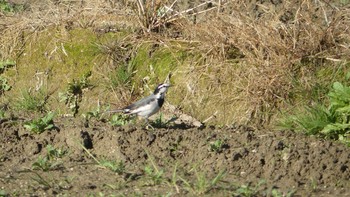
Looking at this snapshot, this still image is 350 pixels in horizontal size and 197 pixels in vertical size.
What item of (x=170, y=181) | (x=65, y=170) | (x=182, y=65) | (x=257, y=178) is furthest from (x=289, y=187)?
(x=182, y=65)

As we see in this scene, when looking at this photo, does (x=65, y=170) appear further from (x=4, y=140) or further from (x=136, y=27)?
(x=136, y=27)

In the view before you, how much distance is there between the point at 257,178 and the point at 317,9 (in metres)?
4.03

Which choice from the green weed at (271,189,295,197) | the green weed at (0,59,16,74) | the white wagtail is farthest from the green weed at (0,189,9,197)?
the green weed at (0,59,16,74)

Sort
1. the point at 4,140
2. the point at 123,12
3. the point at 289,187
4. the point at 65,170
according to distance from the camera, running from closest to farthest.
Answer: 1. the point at 289,187
2. the point at 65,170
3. the point at 4,140
4. the point at 123,12

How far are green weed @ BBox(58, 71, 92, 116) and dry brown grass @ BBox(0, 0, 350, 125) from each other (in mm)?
823

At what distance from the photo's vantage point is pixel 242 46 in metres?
9.57

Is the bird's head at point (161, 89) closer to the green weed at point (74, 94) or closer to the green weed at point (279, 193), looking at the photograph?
the green weed at point (74, 94)

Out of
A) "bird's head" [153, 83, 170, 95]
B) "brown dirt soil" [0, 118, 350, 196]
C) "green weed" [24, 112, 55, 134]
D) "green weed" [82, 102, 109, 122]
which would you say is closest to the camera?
"brown dirt soil" [0, 118, 350, 196]

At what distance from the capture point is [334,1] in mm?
10664

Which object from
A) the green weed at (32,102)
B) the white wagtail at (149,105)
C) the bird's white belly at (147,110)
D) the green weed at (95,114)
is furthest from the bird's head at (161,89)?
the green weed at (32,102)

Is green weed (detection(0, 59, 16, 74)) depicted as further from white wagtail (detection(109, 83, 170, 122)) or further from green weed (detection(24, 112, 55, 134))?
green weed (detection(24, 112, 55, 134))

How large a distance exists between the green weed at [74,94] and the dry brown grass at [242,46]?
0.82 meters

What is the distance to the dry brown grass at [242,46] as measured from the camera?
922cm

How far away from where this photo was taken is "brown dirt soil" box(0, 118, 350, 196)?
6474 millimetres
